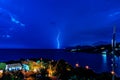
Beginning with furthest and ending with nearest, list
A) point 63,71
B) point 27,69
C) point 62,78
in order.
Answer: point 27,69 < point 63,71 < point 62,78

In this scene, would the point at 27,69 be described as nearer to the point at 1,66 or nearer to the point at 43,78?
the point at 1,66

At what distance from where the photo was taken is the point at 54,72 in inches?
1630

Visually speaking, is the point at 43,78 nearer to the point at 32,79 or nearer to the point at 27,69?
the point at 32,79

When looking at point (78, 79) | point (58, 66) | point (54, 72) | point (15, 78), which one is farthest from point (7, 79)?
point (58, 66)

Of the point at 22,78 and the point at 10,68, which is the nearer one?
the point at 22,78

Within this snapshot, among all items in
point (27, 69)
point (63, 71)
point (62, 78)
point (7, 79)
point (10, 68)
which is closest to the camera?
point (7, 79)

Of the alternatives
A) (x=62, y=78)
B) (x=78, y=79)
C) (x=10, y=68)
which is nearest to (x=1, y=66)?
(x=10, y=68)

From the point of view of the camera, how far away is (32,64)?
48.3 metres

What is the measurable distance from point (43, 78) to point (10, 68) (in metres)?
12.6

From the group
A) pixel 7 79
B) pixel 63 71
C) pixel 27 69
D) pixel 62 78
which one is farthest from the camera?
pixel 27 69

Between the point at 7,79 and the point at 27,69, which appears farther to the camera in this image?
the point at 27,69

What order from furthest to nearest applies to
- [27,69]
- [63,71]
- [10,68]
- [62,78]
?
[27,69] < [10,68] < [63,71] < [62,78]

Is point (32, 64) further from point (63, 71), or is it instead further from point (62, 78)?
point (62, 78)

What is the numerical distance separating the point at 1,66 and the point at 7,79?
12.0 metres
